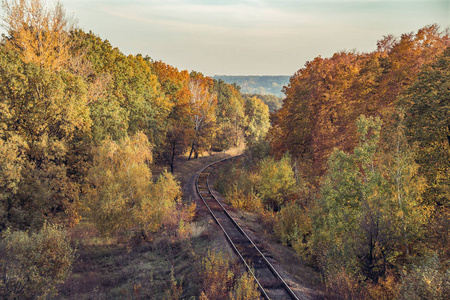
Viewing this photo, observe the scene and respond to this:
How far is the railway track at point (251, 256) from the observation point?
1091 centimetres

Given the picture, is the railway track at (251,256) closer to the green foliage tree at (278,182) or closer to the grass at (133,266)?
the grass at (133,266)

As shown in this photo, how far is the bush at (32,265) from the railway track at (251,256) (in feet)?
29.2

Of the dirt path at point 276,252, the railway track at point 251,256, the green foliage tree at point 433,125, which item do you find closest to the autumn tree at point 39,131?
the dirt path at point 276,252

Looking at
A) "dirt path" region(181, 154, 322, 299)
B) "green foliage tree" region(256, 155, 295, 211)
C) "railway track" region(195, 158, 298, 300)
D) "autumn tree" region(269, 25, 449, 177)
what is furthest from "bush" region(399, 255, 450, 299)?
"green foliage tree" region(256, 155, 295, 211)

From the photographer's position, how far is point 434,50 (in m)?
18.8

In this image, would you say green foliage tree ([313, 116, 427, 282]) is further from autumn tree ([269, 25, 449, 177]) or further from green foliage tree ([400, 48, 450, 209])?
autumn tree ([269, 25, 449, 177])

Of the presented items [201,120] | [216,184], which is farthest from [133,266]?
[201,120]

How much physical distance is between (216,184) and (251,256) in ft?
62.5

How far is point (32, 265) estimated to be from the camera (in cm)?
1134

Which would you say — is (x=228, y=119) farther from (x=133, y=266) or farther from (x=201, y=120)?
(x=133, y=266)

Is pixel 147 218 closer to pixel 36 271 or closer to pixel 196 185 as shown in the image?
pixel 36 271

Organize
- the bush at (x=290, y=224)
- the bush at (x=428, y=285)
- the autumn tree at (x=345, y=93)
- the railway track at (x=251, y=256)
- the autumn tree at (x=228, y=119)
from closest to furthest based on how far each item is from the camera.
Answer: the bush at (x=428, y=285), the railway track at (x=251, y=256), the bush at (x=290, y=224), the autumn tree at (x=345, y=93), the autumn tree at (x=228, y=119)

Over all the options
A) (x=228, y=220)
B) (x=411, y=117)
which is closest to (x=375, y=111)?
(x=411, y=117)

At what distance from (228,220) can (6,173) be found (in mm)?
14628
